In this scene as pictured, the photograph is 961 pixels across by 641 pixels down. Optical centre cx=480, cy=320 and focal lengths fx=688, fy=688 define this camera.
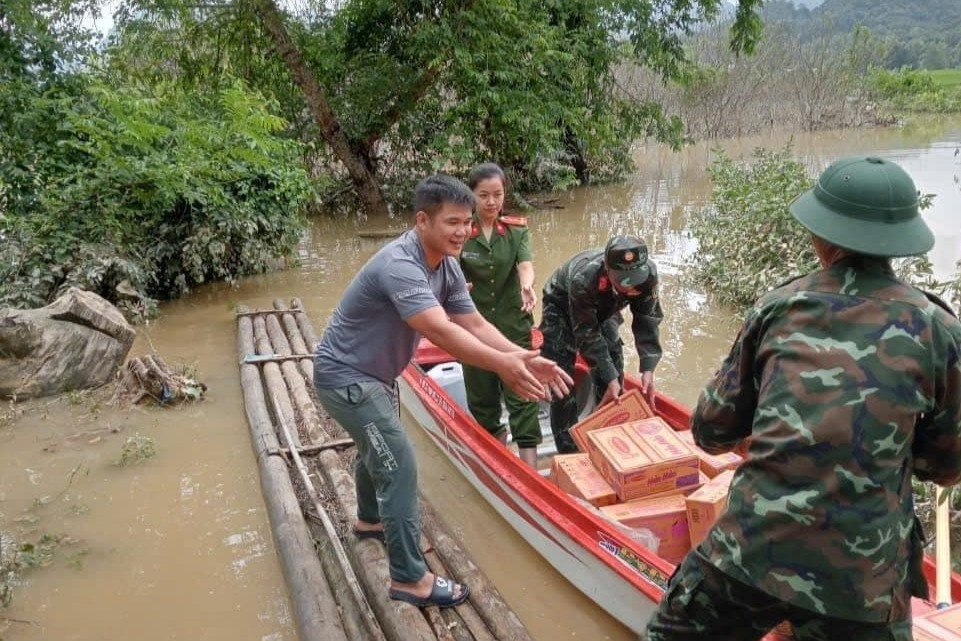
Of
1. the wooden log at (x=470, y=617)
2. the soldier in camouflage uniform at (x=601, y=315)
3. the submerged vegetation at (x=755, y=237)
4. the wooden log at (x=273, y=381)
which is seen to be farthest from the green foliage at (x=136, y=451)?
the submerged vegetation at (x=755, y=237)

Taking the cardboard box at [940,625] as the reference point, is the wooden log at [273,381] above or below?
below

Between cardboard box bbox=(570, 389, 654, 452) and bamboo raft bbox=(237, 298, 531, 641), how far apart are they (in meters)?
0.90

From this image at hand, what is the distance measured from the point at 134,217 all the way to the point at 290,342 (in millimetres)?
3086

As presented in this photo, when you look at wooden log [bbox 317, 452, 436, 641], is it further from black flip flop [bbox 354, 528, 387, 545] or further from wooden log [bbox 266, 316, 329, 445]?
wooden log [bbox 266, 316, 329, 445]

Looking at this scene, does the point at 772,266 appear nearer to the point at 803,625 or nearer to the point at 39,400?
the point at 803,625

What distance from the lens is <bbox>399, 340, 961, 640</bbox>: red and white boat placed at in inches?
112

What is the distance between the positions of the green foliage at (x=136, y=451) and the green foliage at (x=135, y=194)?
10.4ft

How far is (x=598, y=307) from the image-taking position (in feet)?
12.4

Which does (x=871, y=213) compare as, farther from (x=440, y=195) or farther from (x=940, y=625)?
(x=440, y=195)

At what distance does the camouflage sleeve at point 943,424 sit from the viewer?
1.46 metres

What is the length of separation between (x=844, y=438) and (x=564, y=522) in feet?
6.39

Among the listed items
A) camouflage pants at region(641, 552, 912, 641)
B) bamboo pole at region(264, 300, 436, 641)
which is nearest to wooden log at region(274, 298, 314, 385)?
bamboo pole at region(264, 300, 436, 641)

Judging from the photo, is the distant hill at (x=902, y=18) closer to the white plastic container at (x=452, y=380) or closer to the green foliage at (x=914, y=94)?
the green foliage at (x=914, y=94)

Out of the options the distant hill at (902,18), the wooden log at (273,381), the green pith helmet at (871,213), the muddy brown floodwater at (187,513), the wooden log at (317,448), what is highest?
the distant hill at (902,18)
